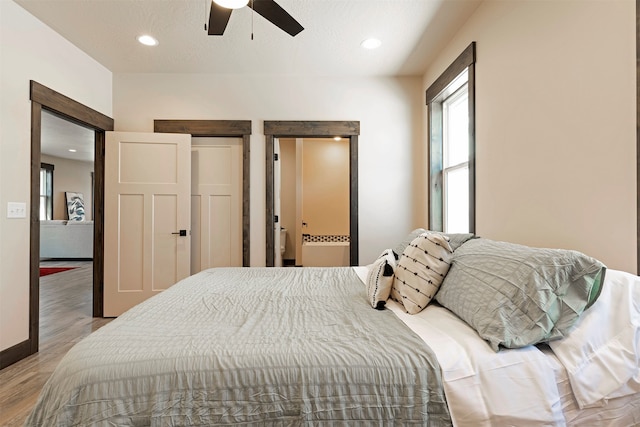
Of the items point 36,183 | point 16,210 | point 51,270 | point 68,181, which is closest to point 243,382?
point 16,210

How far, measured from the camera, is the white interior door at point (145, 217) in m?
3.25

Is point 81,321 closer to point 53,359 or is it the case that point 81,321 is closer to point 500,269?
point 53,359

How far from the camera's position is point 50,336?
9.00 feet

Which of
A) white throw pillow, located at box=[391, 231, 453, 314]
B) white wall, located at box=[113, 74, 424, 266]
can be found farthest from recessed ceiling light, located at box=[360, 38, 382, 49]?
white throw pillow, located at box=[391, 231, 453, 314]

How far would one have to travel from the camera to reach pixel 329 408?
0.90 metres

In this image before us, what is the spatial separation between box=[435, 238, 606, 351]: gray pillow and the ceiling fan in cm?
165

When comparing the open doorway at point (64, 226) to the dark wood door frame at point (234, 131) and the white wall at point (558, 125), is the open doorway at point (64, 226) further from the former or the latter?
the white wall at point (558, 125)

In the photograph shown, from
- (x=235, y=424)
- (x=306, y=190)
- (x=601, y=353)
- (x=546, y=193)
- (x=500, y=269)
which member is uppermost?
(x=306, y=190)

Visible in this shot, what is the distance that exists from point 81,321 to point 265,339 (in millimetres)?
3124

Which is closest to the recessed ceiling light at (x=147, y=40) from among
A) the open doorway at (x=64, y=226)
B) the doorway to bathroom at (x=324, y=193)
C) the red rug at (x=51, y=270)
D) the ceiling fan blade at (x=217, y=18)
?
the open doorway at (x=64, y=226)

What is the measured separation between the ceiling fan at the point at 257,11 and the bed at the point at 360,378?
5.09 feet

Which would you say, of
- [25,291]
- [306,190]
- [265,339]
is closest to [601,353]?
[265,339]

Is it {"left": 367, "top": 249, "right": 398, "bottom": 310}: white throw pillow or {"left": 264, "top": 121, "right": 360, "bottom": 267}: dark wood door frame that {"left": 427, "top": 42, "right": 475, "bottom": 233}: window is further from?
{"left": 367, "top": 249, "right": 398, "bottom": 310}: white throw pillow

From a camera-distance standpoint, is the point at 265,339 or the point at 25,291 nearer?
the point at 265,339
